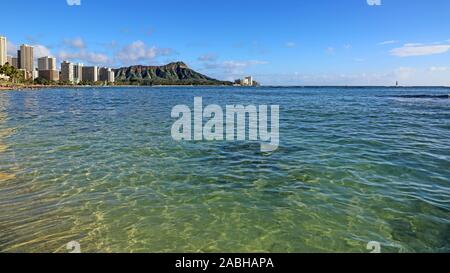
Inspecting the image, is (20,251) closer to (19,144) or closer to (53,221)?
(53,221)

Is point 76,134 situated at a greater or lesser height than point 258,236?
greater

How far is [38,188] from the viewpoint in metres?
11.2

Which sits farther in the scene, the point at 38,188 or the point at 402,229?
the point at 38,188

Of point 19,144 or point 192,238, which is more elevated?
point 19,144

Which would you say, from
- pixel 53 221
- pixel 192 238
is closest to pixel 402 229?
pixel 192 238

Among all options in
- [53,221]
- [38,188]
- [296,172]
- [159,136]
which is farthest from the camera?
[159,136]

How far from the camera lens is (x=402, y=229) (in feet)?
28.2

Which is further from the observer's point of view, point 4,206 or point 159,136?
point 159,136
